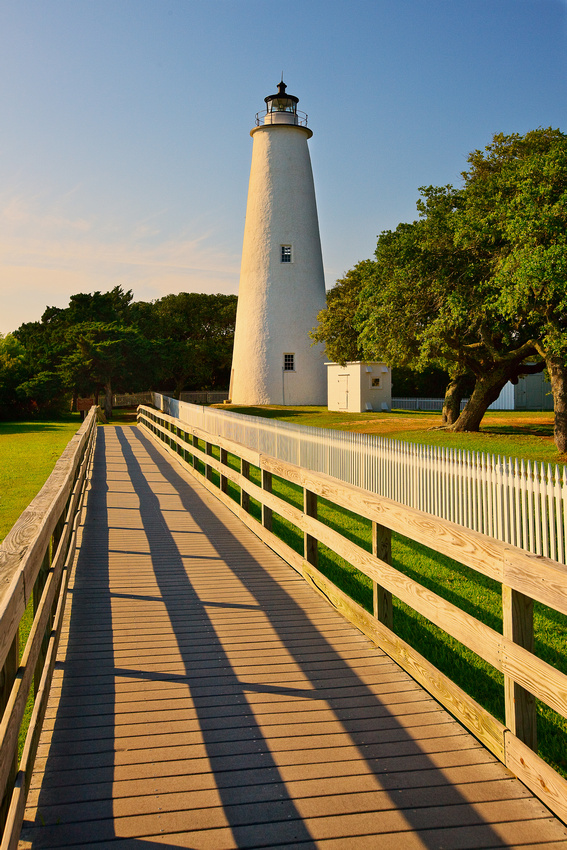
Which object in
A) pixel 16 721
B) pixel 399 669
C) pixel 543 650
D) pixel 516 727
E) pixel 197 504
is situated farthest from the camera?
pixel 197 504

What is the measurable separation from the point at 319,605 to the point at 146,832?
2936 millimetres

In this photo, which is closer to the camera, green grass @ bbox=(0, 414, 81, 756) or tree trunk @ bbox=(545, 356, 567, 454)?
green grass @ bbox=(0, 414, 81, 756)

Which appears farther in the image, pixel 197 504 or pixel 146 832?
pixel 197 504

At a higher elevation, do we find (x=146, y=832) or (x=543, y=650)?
(x=146, y=832)

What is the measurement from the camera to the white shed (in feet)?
120

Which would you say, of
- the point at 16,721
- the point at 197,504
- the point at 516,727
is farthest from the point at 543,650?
the point at 197,504

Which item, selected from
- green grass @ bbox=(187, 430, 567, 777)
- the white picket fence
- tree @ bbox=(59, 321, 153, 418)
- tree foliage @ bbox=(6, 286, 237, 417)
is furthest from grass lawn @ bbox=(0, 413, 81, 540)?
the white picket fence

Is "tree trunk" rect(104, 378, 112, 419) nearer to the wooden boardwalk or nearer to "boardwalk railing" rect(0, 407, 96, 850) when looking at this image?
the wooden boardwalk

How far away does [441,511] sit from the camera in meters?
8.06

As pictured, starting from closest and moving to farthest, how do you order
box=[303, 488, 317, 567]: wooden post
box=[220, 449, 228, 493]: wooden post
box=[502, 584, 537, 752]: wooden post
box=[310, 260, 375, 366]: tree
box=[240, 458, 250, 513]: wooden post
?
1. box=[502, 584, 537, 752]: wooden post
2. box=[303, 488, 317, 567]: wooden post
3. box=[240, 458, 250, 513]: wooden post
4. box=[220, 449, 228, 493]: wooden post
5. box=[310, 260, 375, 366]: tree

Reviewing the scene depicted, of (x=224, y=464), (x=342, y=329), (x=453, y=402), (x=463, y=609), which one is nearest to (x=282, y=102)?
(x=342, y=329)

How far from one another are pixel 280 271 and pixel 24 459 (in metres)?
23.0

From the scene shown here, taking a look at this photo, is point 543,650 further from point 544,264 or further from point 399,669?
point 544,264

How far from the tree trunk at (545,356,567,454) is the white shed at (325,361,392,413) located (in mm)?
17452
